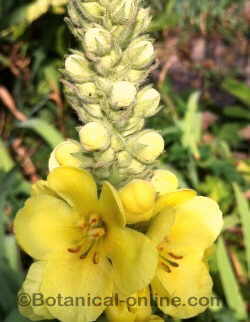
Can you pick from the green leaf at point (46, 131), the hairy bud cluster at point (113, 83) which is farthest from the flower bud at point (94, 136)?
the green leaf at point (46, 131)

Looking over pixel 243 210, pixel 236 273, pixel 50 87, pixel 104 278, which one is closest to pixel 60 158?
pixel 104 278

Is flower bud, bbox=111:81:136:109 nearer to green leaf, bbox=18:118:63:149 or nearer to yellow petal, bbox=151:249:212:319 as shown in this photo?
yellow petal, bbox=151:249:212:319

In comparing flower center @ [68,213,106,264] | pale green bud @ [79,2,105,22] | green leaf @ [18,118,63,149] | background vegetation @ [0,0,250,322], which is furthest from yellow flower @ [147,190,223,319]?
green leaf @ [18,118,63,149]

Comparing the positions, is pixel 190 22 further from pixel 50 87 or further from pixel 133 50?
pixel 133 50

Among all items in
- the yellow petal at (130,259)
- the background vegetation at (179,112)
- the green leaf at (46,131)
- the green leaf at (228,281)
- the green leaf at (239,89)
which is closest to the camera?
the yellow petal at (130,259)

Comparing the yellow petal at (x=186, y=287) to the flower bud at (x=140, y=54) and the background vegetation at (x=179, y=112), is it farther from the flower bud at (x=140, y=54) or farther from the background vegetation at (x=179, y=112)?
the background vegetation at (x=179, y=112)

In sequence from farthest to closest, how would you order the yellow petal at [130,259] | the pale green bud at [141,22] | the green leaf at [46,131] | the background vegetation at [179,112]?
the green leaf at [46,131]
the background vegetation at [179,112]
the pale green bud at [141,22]
the yellow petal at [130,259]

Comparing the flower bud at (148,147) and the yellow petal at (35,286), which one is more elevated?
the flower bud at (148,147)

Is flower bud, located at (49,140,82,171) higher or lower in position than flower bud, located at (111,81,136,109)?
lower
